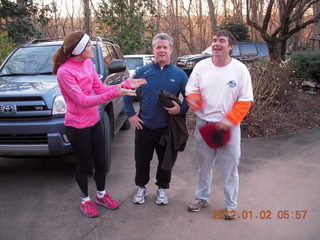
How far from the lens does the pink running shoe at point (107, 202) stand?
3.53 metres

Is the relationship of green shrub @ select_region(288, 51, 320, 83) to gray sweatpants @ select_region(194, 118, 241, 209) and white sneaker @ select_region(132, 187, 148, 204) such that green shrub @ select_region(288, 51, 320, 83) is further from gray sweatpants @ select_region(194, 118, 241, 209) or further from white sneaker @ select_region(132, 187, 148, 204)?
white sneaker @ select_region(132, 187, 148, 204)

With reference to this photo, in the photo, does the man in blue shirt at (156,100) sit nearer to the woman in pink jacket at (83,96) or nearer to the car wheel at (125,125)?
the woman in pink jacket at (83,96)

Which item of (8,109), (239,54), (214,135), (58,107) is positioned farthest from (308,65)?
(8,109)

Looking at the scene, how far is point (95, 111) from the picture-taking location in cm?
321

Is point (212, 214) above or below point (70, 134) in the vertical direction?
below

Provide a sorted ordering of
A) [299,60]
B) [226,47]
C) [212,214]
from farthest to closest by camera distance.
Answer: [299,60], [212,214], [226,47]

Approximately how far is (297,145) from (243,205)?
2.66 metres

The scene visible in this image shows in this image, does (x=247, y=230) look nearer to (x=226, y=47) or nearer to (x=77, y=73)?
(x=226, y=47)

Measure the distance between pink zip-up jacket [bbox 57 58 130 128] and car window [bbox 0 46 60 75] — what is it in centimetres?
184

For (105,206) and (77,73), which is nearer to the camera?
(77,73)

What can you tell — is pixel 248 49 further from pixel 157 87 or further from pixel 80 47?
pixel 80 47

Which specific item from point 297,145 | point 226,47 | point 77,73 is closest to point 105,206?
point 77,73

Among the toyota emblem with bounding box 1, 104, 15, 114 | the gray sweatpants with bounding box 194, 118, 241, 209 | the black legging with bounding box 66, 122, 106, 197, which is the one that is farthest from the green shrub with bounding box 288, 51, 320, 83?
the toyota emblem with bounding box 1, 104, 15, 114

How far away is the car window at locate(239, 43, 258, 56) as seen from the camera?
49.3 feet
